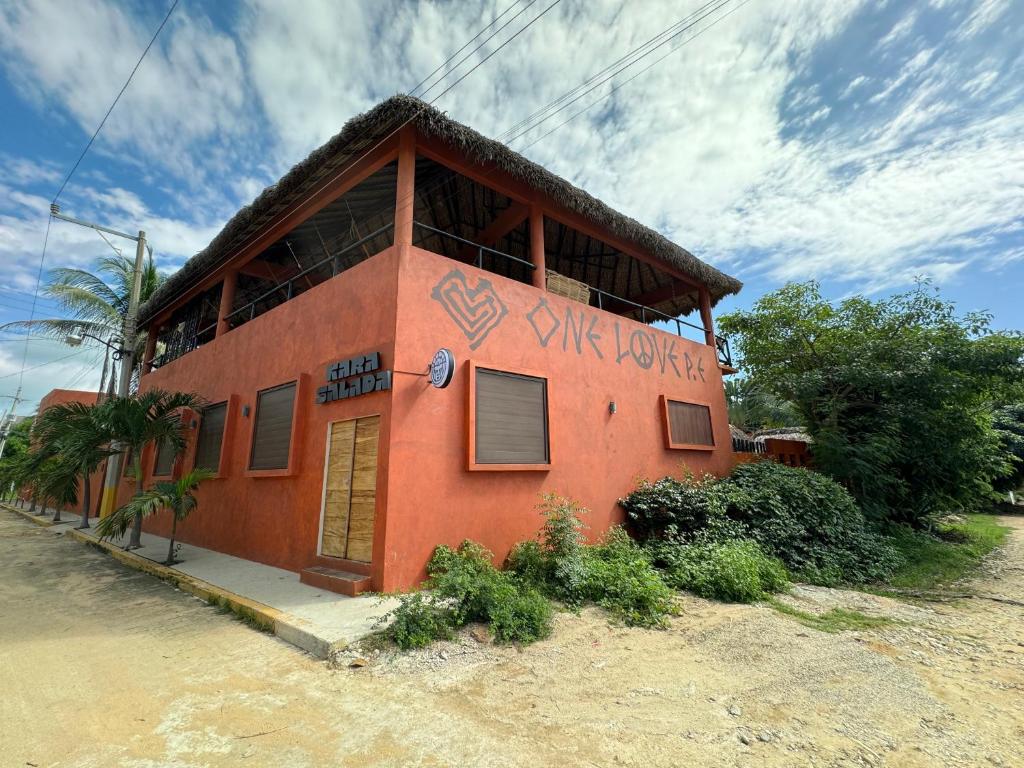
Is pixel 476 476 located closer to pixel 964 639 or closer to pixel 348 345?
pixel 348 345

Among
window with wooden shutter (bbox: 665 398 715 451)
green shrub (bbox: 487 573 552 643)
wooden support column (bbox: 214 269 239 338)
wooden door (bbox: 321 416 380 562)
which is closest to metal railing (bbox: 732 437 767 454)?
window with wooden shutter (bbox: 665 398 715 451)

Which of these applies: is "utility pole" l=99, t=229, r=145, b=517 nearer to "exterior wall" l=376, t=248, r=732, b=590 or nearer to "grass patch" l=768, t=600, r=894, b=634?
"exterior wall" l=376, t=248, r=732, b=590

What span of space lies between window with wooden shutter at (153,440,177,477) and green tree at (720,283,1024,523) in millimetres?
14241

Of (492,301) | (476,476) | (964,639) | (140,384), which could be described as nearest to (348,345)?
(492,301)

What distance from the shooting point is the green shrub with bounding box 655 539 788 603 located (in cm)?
531

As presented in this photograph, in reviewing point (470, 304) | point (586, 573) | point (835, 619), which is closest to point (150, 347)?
point (470, 304)

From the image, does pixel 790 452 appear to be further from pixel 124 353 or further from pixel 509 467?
pixel 124 353

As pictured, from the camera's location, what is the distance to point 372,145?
6.52 meters

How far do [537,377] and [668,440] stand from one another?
3.41 meters

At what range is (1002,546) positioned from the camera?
9.23m

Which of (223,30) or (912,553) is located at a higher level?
(223,30)

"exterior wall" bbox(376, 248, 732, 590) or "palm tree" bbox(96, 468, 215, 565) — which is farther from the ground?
"exterior wall" bbox(376, 248, 732, 590)

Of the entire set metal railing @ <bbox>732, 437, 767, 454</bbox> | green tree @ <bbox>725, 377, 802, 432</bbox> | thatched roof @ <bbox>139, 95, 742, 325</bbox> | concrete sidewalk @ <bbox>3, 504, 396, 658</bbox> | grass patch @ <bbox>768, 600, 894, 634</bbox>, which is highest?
thatched roof @ <bbox>139, 95, 742, 325</bbox>

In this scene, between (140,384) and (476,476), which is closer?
(476,476)
